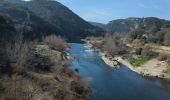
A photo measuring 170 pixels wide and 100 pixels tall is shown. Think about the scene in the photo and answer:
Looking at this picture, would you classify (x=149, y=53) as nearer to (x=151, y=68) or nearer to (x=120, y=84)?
(x=151, y=68)

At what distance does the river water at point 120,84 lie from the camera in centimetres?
4326

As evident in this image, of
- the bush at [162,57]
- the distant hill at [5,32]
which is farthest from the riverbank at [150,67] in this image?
the distant hill at [5,32]

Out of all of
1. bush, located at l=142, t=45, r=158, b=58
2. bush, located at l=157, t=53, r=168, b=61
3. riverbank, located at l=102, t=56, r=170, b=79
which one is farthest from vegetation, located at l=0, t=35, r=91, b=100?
bush, located at l=142, t=45, r=158, b=58

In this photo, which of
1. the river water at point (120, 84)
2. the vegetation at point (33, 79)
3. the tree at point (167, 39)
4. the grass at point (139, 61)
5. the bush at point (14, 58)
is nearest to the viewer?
the vegetation at point (33, 79)

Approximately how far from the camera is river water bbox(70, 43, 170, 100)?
4326 cm

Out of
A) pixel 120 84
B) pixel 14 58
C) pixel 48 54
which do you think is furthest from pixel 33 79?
pixel 48 54

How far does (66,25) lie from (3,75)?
124674mm

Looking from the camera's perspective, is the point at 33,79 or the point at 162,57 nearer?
the point at 33,79

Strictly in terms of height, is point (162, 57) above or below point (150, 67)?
above

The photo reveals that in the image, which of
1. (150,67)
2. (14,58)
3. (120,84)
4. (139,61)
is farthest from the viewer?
(139,61)

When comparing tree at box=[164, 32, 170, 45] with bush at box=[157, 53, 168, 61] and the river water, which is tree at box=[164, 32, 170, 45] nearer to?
bush at box=[157, 53, 168, 61]

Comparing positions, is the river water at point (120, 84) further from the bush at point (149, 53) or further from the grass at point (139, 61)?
the bush at point (149, 53)

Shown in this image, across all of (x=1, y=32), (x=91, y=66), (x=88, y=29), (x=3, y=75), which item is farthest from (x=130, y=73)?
(x=88, y=29)

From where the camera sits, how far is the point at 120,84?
51062 millimetres
